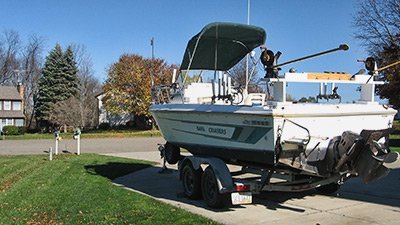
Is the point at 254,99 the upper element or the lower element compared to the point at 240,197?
upper

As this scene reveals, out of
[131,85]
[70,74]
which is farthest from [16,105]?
[131,85]

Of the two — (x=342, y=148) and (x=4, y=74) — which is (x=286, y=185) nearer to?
(x=342, y=148)

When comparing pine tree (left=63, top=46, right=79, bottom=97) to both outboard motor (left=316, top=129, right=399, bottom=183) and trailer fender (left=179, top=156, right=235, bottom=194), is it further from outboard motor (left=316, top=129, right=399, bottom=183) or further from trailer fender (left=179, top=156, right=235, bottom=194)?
outboard motor (left=316, top=129, right=399, bottom=183)

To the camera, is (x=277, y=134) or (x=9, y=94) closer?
(x=277, y=134)

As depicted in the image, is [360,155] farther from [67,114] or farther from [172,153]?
[67,114]

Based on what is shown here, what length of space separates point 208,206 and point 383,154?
3198mm

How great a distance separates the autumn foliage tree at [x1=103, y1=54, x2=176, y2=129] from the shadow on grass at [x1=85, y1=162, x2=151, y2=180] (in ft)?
97.0

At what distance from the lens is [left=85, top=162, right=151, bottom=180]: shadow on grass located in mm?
13469

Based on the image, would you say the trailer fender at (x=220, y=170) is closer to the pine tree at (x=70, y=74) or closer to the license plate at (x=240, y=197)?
the license plate at (x=240, y=197)

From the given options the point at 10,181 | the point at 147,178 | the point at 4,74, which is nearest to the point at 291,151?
the point at 147,178

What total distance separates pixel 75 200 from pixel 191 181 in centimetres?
239

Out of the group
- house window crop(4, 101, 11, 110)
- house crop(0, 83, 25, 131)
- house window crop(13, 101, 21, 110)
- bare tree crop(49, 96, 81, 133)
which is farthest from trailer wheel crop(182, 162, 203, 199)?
house window crop(13, 101, 21, 110)

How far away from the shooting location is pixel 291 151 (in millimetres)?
7242

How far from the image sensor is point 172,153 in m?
11.1
